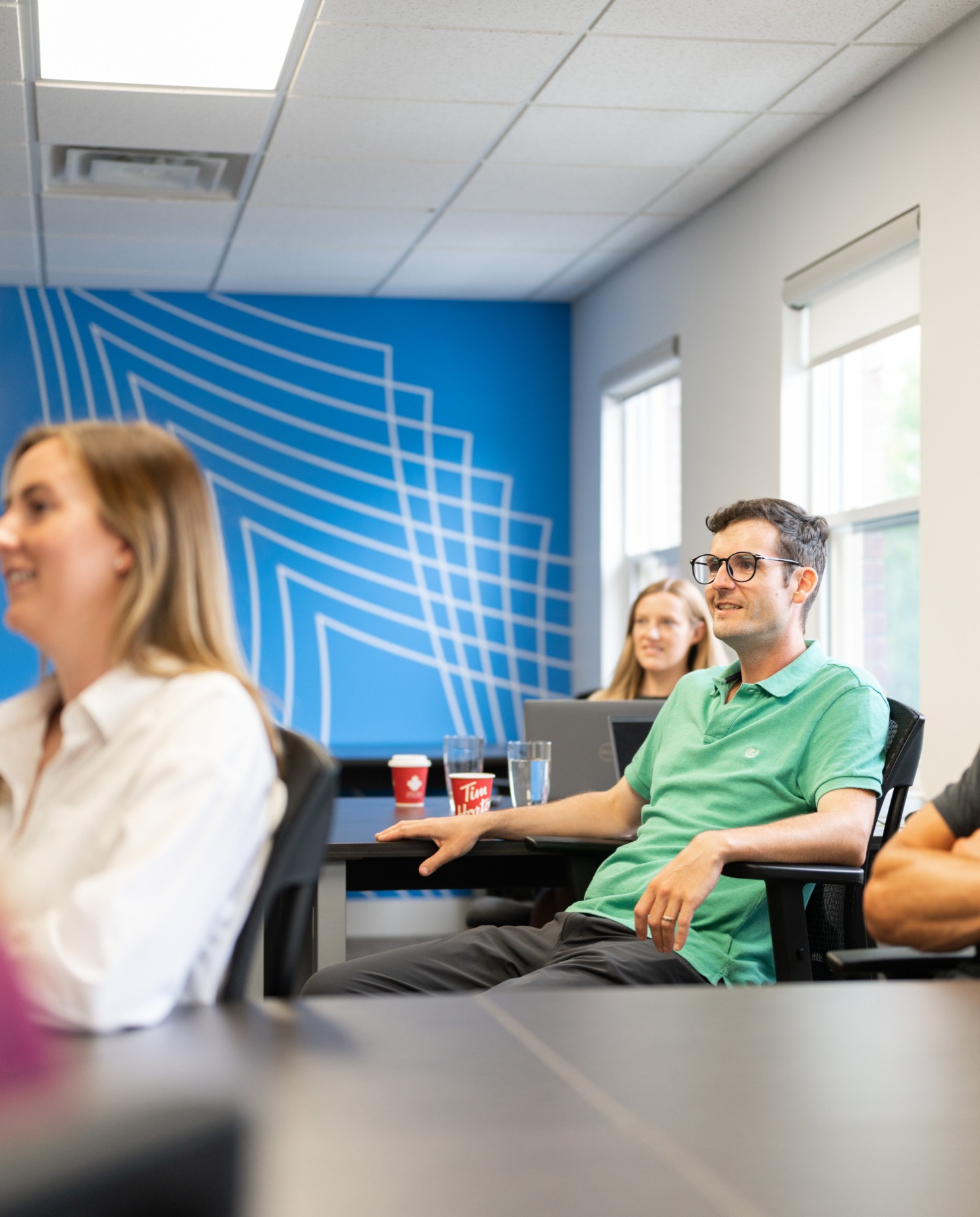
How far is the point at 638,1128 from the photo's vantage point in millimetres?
839

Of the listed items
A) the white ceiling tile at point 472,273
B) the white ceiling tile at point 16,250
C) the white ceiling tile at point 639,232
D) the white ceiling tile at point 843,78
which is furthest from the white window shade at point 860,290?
the white ceiling tile at point 16,250

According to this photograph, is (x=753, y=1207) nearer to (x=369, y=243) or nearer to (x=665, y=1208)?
(x=665, y=1208)

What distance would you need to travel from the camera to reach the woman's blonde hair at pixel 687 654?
397 cm

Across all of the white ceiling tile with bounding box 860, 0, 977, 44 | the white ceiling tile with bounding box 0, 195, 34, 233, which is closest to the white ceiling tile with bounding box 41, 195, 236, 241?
the white ceiling tile with bounding box 0, 195, 34, 233

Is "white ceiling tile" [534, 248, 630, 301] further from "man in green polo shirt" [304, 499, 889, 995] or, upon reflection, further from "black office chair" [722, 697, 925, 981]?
"black office chair" [722, 697, 925, 981]

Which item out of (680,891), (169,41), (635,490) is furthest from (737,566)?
(635,490)

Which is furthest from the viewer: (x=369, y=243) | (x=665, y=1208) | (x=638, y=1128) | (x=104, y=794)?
(x=369, y=243)

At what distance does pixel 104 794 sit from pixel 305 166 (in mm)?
3808

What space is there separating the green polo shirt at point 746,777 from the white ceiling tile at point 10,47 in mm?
2398

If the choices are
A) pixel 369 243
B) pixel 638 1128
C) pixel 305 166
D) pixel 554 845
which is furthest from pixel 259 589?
pixel 638 1128

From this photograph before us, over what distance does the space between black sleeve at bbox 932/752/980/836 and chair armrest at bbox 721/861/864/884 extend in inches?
12.4

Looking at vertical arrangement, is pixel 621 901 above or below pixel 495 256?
below

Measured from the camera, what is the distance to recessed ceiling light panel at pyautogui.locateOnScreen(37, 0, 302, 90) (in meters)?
3.41

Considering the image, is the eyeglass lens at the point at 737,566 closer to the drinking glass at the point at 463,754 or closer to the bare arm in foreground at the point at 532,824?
the bare arm in foreground at the point at 532,824
